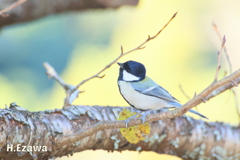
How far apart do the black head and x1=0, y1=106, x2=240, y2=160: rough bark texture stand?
142 mm

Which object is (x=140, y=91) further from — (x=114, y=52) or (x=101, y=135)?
(x=114, y=52)

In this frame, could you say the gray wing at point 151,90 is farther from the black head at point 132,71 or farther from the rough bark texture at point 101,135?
the rough bark texture at point 101,135

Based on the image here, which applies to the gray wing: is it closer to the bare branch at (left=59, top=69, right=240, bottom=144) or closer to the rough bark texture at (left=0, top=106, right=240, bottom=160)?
the rough bark texture at (left=0, top=106, right=240, bottom=160)

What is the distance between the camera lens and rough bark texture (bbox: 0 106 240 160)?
102 cm

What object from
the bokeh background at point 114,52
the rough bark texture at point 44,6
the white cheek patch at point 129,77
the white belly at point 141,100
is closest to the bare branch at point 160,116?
the white belly at point 141,100

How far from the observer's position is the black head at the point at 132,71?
4.32ft

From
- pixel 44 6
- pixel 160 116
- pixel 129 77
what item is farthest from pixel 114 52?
pixel 160 116

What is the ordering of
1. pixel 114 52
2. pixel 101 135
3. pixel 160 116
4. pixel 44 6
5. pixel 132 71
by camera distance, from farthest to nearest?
pixel 114 52 → pixel 44 6 → pixel 132 71 → pixel 101 135 → pixel 160 116

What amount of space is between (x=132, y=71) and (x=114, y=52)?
129 cm

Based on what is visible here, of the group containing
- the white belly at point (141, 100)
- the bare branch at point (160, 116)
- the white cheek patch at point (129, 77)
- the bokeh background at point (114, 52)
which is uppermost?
the bokeh background at point (114, 52)

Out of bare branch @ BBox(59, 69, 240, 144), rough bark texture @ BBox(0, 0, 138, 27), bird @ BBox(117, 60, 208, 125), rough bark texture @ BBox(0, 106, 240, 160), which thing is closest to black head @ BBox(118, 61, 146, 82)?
bird @ BBox(117, 60, 208, 125)

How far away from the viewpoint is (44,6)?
2012 millimetres

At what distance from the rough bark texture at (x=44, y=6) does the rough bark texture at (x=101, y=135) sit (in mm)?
973

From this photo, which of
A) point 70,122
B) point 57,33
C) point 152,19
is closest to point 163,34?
point 152,19
